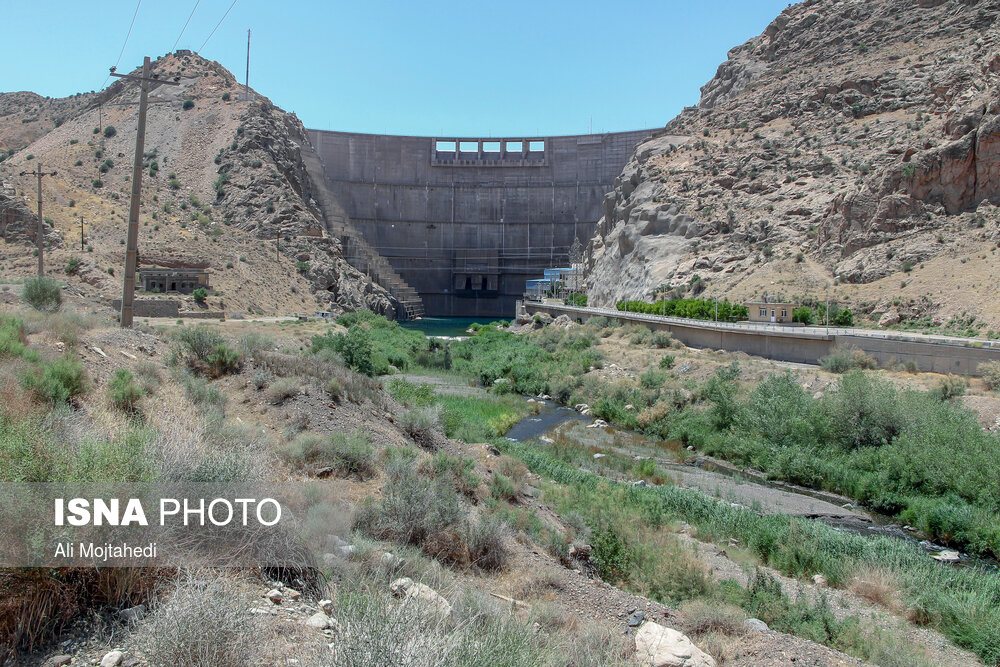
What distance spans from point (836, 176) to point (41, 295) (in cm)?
4792

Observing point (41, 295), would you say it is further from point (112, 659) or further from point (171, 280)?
point (171, 280)

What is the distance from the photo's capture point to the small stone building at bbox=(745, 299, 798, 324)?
3578cm

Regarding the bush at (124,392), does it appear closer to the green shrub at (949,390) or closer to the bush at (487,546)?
the bush at (487,546)

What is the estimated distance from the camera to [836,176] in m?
47.7

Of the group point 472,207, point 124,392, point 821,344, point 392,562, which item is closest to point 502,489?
point 392,562

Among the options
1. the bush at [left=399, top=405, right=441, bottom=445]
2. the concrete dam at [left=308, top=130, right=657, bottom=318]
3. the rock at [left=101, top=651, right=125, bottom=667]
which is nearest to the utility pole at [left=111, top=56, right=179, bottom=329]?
the bush at [left=399, top=405, right=441, bottom=445]

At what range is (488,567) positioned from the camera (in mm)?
8383

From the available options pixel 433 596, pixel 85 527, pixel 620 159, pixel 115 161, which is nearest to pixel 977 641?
pixel 433 596

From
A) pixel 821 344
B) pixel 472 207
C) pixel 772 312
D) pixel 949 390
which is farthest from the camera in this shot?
pixel 472 207

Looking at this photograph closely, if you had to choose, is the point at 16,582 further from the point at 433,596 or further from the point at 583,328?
the point at 583,328

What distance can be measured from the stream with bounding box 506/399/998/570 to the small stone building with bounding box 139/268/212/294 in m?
27.9

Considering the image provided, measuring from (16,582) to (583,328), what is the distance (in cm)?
4426

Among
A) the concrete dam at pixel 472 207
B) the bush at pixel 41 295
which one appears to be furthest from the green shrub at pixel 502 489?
the concrete dam at pixel 472 207

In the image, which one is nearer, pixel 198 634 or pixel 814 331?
pixel 198 634
